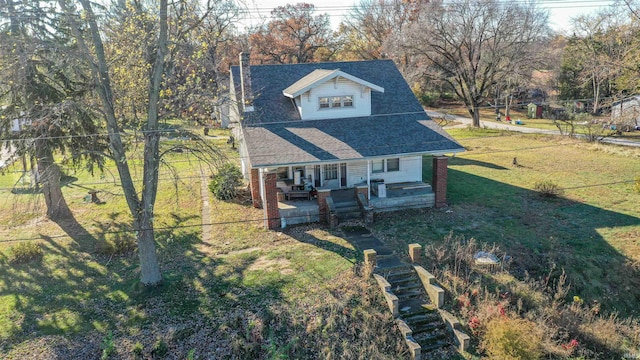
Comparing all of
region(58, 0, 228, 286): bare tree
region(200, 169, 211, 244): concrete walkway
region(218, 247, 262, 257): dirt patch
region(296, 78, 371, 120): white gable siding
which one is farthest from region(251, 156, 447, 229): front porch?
region(58, 0, 228, 286): bare tree

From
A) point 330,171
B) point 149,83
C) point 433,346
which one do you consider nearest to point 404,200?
point 330,171

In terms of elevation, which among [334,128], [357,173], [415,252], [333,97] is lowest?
[415,252]

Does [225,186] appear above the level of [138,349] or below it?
above

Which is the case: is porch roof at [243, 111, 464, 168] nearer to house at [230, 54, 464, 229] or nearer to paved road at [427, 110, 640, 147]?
house at [230, 54, 464, 229]

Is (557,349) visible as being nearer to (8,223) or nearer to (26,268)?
(26,268)

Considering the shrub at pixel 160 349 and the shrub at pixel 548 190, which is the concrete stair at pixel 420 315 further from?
the shrub at pixel 548 190

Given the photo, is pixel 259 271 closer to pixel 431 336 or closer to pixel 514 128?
pixel 431 336

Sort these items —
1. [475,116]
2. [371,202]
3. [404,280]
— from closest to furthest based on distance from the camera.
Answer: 1. [404,280]
2. [371,202]
3. [475,116]
